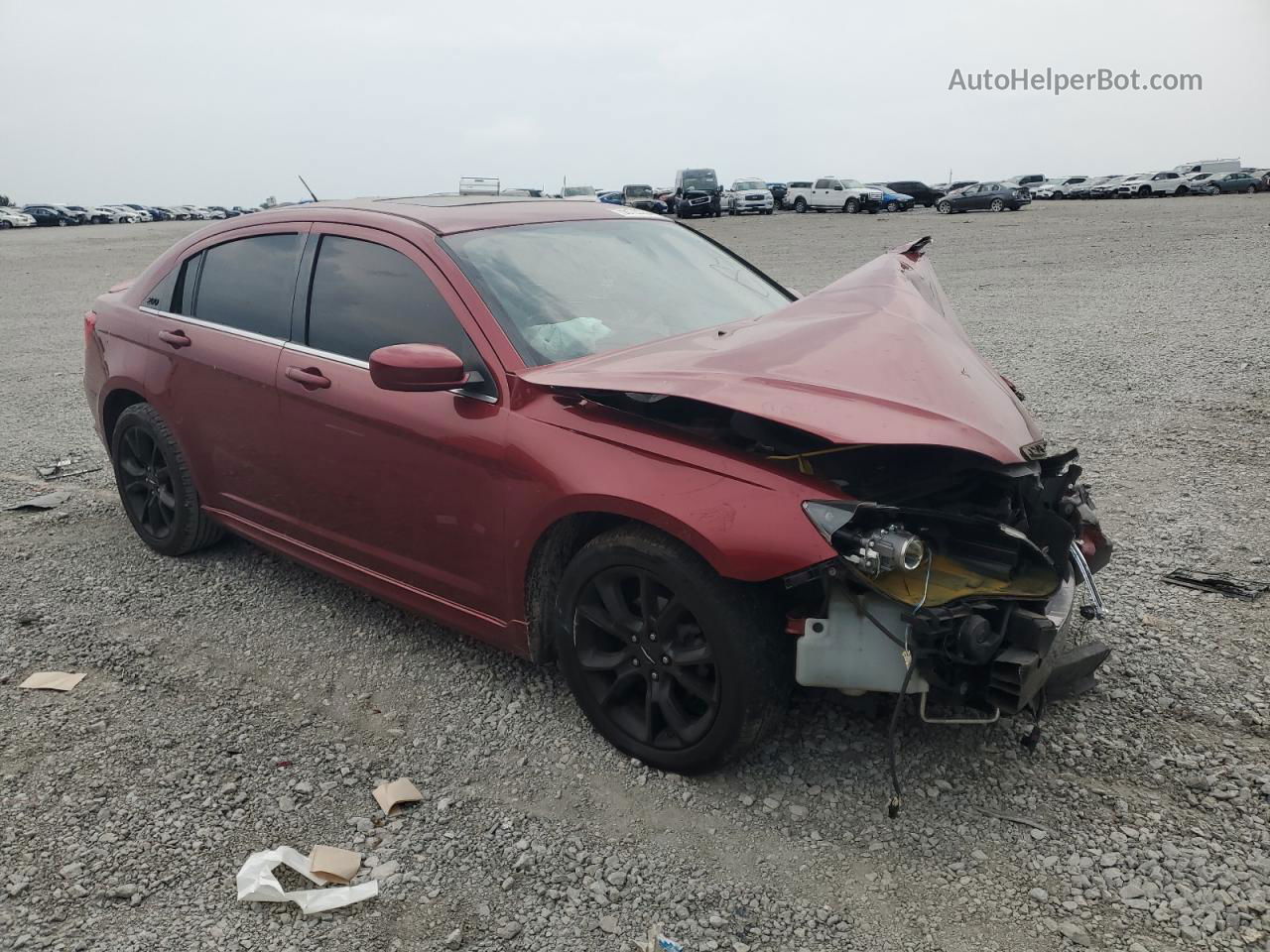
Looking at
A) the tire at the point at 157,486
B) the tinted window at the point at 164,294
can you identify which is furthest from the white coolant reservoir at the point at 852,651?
the tinted window at the point at 164,294

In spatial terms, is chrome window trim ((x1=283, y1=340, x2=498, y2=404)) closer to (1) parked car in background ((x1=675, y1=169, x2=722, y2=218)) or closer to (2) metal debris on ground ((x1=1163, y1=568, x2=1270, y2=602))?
(2) metal debris on ground ((x1=1163, y1=568, x2=1270, y2=602))

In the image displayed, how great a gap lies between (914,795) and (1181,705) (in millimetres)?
1078

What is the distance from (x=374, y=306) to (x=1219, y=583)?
3644mm

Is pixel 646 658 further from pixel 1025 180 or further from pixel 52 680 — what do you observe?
pixel 1025 180

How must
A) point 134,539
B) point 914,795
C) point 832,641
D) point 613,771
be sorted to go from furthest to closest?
point 134,539 < point 613,771 < point 914,795 < point 832,641

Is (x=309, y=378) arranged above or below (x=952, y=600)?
above

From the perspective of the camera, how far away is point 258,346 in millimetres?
3996

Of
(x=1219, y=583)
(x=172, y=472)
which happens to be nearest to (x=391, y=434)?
(x=172, y=472)

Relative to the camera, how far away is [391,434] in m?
3.43

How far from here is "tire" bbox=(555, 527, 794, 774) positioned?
8.88 ft

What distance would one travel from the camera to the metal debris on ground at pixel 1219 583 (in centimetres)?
396

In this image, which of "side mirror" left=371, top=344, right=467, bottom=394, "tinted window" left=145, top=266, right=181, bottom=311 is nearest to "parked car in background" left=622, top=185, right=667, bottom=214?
"tinted window" left=145, top=266, right=181, bottom=311

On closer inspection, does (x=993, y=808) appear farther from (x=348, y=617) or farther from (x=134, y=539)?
(x=134, y=539)

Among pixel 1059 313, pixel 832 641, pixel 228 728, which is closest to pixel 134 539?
pixel 228 728
